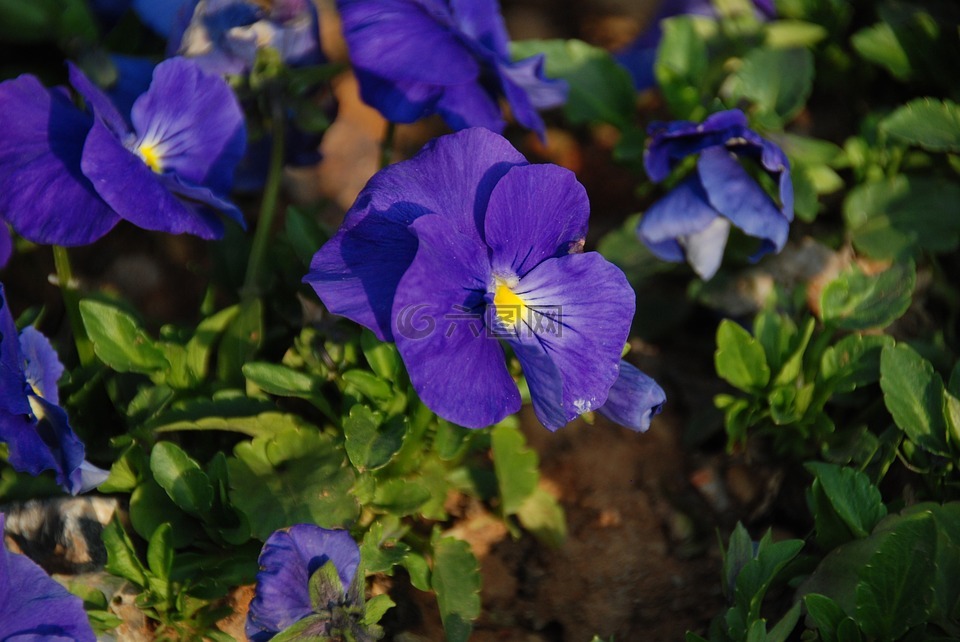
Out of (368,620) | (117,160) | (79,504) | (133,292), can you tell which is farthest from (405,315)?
(133,292)

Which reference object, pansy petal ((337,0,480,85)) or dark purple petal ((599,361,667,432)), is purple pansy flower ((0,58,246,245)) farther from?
dark purple petal ((599,361,667,432))

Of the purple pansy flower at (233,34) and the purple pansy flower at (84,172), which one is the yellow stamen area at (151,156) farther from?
the purple pansy flower at (233,34)

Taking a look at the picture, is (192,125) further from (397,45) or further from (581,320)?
(581,320)

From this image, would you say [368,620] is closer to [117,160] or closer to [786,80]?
[117,160]

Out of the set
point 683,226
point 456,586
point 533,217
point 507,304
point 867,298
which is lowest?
point 456,586

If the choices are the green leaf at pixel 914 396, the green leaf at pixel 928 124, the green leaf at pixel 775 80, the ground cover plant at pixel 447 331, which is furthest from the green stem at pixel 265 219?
the green leaf at pixel 928 124

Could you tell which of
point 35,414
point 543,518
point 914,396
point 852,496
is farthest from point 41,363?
point 914,396

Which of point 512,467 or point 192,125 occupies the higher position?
point 192,125
